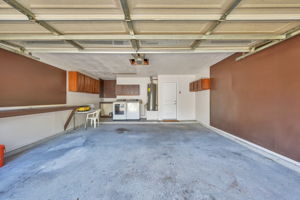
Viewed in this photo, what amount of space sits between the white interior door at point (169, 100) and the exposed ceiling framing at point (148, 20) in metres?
3.54

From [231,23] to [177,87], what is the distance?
13.8ft

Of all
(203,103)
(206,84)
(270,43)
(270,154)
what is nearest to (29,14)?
(270,43)

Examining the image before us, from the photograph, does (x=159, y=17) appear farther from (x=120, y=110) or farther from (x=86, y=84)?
(x=120, y=110)

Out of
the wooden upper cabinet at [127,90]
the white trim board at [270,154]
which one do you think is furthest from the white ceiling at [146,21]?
the wooden upper cabinet at [127,90]

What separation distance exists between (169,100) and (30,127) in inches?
202

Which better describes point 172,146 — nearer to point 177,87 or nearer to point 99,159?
point 99,159

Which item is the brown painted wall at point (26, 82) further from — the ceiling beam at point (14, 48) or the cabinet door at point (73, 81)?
the cabinet door at point (73, 81)

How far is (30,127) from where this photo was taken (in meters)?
2.78

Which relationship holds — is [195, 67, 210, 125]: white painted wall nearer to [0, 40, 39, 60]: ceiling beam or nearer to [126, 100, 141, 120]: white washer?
[126, 100, 141, 120]: white washer

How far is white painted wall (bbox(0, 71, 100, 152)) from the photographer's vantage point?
7.64 feet

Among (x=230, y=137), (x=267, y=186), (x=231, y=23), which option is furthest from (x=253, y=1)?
(x=230, y=137)

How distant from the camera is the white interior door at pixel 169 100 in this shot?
591cm

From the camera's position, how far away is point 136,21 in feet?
5.43

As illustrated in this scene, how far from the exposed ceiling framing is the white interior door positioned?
11.6 feet
